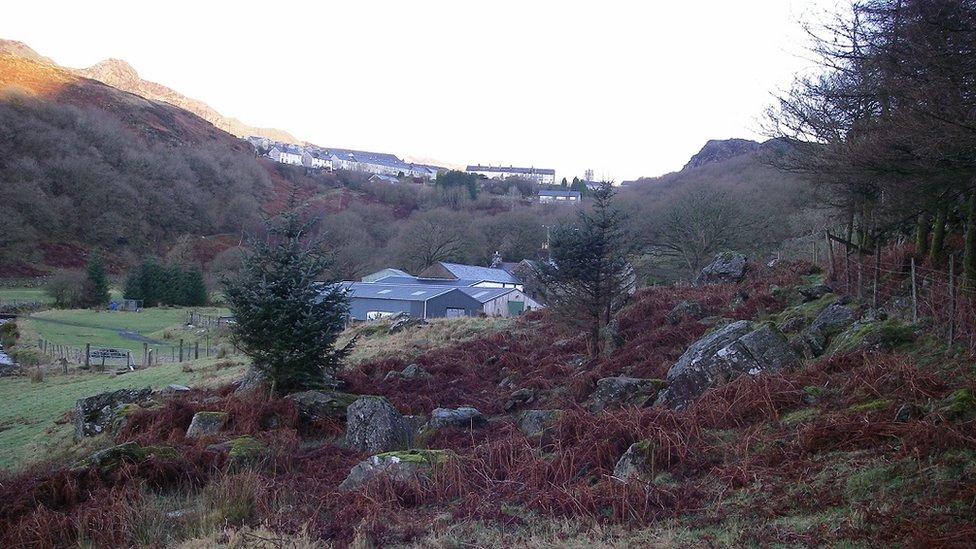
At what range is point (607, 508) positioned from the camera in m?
6.21

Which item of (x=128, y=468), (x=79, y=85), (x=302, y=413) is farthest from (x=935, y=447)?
(x=79, y=85)

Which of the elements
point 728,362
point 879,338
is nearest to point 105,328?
point 728,362

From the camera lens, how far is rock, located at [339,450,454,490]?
741 cm

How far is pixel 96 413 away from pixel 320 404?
6051mm

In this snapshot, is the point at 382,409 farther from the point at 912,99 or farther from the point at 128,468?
the point at 912,99

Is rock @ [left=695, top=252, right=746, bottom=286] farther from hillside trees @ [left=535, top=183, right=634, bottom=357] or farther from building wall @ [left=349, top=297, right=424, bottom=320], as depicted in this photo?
building wall @ [left=349, top=297, right=424, bottom=320]

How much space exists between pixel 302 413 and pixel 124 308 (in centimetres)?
4866

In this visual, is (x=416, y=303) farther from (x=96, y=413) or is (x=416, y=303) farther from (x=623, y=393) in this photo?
(x=623, y=393)

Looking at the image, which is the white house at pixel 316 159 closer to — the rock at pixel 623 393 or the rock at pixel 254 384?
the rock at pixel 254 384

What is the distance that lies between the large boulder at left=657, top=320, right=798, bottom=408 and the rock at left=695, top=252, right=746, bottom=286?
13157 millimetres

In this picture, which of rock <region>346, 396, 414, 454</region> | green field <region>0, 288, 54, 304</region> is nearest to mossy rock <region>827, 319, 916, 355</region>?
rock <region>346, 396, 414, 454</region>

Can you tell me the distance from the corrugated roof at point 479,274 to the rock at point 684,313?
128ft

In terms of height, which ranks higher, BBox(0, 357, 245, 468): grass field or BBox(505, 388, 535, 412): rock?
BBox(505, 388, 535, 412): rock

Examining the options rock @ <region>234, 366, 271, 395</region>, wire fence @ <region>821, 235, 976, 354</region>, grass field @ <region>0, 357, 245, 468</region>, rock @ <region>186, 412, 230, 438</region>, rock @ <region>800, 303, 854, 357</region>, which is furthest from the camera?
rock @ <region>234, 366, 271, 395</region>
